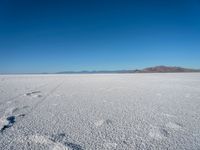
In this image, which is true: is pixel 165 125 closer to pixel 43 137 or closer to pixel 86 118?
pixel 86 118

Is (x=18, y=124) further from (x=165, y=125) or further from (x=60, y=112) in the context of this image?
(x=165, y=125)

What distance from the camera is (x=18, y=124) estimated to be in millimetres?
1843


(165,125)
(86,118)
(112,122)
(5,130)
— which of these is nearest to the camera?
(5,130)

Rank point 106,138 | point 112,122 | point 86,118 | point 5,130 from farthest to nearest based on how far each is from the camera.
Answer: point 86,118 → point 112,122 → point 5,130 → point 106,138

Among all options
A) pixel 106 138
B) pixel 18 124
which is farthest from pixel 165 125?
pixel 18 124

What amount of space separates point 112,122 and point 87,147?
0.68 meters

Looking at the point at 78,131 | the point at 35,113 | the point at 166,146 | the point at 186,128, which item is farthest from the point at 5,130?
the point at 186,128

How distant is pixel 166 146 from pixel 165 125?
54 cm

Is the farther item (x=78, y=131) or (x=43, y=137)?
(x=78, y=131)

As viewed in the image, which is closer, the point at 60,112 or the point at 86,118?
the point at 86,118

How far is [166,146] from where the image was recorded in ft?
4.35

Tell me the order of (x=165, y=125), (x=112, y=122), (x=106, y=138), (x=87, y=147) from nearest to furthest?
(x=87, y=147) < (x=106, y=138) < (x=165, y=125) < (x=112, y=122)

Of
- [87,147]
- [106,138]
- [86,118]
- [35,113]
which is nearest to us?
[87,147]

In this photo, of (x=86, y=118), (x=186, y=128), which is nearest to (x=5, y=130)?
(x=86, y=118)
